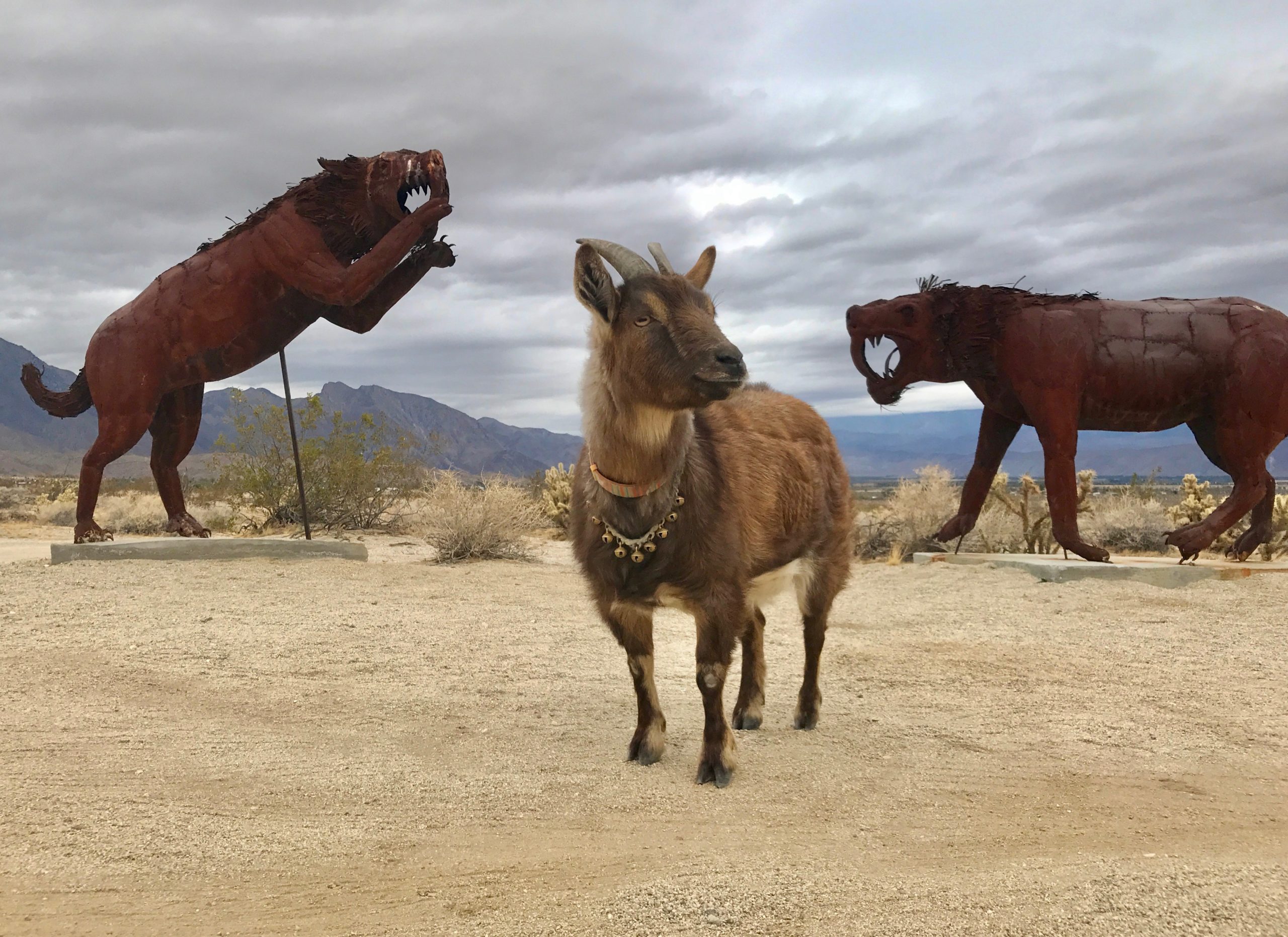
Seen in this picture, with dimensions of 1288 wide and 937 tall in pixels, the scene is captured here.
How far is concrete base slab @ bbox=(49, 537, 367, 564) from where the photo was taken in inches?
437

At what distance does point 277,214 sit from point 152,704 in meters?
6.38

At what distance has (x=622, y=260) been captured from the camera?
4.68 metres

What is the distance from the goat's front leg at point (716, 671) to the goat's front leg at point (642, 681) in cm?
31

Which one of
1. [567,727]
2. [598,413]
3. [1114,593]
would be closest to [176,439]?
[567,727]

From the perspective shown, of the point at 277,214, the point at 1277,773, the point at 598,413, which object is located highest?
the point at 277,214

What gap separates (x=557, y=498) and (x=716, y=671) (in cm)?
1546

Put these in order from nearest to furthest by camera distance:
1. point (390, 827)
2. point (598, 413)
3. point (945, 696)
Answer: point (390, 827)
point (598, 413)
point (945, 696)

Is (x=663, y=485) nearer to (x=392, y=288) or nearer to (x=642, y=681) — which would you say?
(x=642, y=681)

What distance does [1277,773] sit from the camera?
499cm

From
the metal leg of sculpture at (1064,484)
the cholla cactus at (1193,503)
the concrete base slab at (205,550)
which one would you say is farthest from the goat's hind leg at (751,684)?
the cholla cactus at (1193,503)

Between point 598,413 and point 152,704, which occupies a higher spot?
point 598,413

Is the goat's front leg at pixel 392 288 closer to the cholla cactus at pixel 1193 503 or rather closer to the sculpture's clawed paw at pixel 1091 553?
the sculpture's clawed paw at pixel 1091 553

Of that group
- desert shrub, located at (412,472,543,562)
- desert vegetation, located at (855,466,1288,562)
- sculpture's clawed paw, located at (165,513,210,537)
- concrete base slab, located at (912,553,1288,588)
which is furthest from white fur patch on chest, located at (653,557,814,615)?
desert vegetation, located at (855,466,1288,562)

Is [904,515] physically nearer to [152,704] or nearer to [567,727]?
[567,727]
